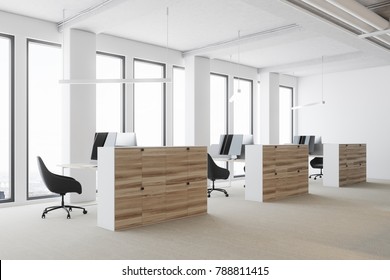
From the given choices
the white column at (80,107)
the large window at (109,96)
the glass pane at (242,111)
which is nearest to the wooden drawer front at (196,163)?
the white column at (80,107)

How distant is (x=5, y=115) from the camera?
7934mm

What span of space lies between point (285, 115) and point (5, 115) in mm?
10491

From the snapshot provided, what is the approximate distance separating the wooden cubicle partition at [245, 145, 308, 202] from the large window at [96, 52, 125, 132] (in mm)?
3481

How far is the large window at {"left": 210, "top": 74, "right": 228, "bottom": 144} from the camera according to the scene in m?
12.5

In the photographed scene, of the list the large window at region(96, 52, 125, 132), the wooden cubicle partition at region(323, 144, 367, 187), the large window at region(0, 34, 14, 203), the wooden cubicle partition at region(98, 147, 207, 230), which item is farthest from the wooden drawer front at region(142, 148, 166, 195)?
the wooden cubicle partition at region(323, 144, 367, 187)

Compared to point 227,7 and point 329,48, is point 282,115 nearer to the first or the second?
point 329,48

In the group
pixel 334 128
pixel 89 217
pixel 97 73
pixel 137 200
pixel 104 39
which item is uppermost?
pixel 104 39

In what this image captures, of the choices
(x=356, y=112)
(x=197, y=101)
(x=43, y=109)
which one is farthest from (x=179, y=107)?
(x=356, y=112)

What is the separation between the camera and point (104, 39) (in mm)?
9391

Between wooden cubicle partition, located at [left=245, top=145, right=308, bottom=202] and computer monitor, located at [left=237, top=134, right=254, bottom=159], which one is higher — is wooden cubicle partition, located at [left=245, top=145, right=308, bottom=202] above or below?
below

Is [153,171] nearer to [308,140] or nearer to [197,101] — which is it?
[197,101]

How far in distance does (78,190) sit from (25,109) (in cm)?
246

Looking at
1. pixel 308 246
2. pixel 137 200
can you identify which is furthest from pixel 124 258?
pixel 308 246

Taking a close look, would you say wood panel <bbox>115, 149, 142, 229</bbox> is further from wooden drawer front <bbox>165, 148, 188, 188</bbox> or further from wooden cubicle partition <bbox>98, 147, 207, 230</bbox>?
wooden drawer front <bbox>165, 148, 188, 188</bbox>
